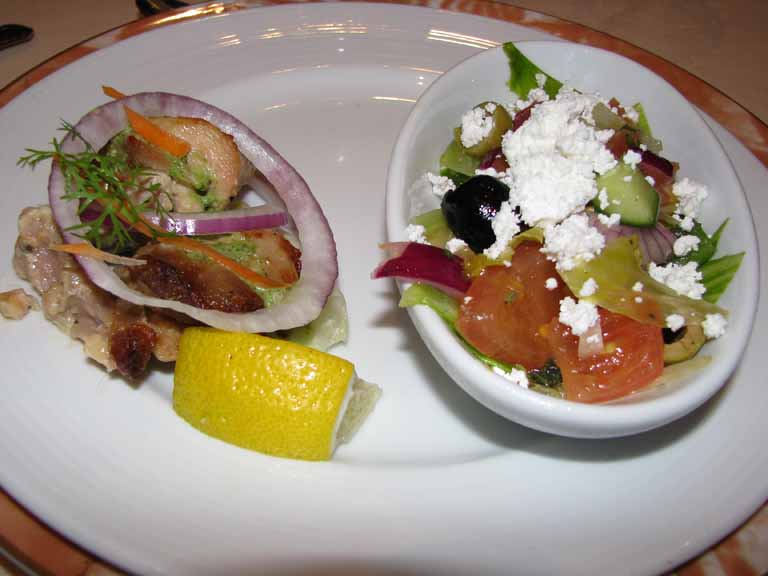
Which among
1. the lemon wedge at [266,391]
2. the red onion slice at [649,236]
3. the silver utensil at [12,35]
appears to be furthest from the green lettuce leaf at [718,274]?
the silver utensil at [12,35]

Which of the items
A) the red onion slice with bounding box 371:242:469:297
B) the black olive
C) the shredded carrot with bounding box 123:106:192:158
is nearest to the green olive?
the black olive

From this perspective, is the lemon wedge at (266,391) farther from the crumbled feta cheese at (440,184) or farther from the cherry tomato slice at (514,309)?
the crumbled feta cheese at (440,184)

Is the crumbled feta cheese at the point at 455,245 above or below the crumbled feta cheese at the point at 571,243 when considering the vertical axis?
below

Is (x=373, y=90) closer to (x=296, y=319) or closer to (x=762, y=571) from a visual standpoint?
(x=296, y=319)

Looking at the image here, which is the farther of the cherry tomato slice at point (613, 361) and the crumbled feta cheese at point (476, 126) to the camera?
the crumbled feta cheese at point (476, 126)

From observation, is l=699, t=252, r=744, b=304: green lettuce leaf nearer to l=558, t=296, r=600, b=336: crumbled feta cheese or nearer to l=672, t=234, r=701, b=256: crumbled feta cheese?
l=672, t=234, r=701, b=256: crumbled feta cheese

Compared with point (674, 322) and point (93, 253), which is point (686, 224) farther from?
point (93, 253)
